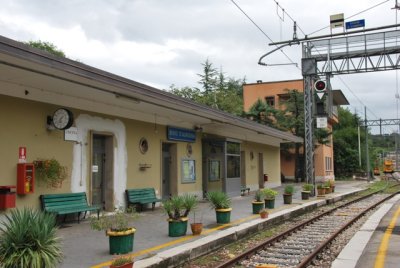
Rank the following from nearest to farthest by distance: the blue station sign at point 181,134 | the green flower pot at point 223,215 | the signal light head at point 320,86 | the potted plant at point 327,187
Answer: the green flower pot at point 223,215, the blue station sign at point 181,134, the signal light head at point 320,86, the potted plant at point 327,187

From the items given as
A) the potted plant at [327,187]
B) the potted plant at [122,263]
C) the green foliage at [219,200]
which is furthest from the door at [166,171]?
the potted plant at [122,263]

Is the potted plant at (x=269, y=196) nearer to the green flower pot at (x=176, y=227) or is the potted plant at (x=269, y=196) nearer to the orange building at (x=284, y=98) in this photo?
the green flower pot at (x=176, y=227)

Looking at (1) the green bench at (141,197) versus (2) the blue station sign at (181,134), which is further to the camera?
(2) the blue station sign at (181,134)

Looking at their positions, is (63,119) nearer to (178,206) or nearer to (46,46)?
(178,206)

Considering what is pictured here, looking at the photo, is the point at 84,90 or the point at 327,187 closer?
the point at 84,90

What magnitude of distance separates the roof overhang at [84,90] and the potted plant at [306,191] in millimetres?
5329

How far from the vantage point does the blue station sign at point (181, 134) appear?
16969 millimetres

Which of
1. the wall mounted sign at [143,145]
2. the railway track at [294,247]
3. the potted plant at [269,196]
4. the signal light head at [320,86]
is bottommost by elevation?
the railway track at [294,247]

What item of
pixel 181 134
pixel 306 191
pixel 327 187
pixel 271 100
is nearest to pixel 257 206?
pixel 181 134

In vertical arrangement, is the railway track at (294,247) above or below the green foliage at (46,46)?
below

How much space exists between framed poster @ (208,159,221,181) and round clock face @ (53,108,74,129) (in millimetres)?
9508

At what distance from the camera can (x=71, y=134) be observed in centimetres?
1216

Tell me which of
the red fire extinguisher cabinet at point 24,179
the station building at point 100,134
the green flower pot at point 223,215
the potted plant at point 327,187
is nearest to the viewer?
the station building at point 100,134

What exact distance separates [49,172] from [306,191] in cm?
1250
